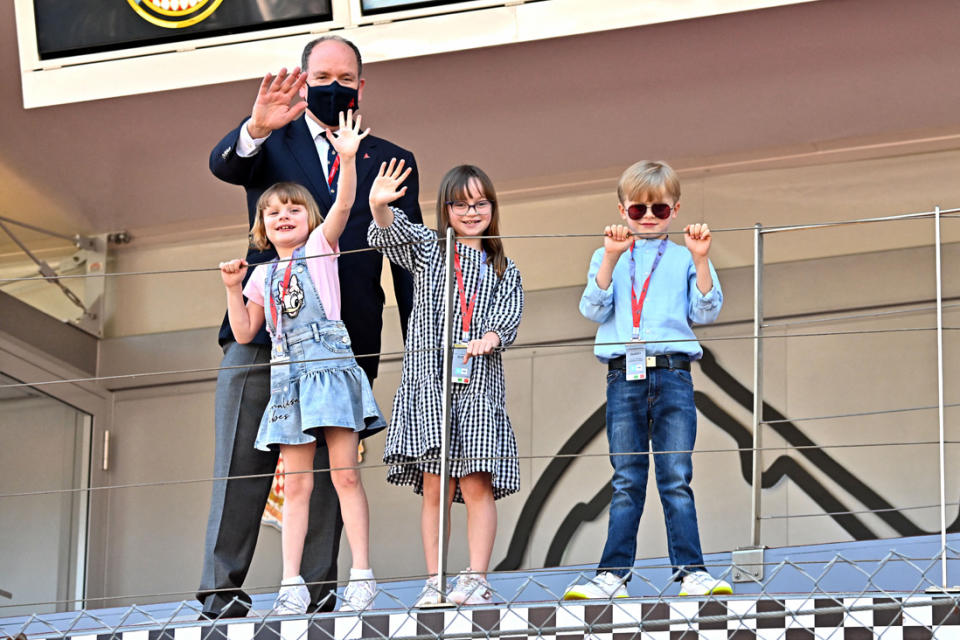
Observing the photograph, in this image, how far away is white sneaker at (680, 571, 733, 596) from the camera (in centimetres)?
205

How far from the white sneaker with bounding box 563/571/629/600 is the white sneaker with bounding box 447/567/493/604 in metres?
0.11

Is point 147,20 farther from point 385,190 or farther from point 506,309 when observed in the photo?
point 506,309

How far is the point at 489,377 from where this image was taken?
2.23 meters

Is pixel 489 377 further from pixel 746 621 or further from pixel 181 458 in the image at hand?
pixel 181 458

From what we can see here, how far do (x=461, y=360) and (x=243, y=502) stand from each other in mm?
383

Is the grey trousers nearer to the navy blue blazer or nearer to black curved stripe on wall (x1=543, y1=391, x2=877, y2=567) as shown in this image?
the navy blue blazer

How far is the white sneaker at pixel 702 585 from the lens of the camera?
205cm

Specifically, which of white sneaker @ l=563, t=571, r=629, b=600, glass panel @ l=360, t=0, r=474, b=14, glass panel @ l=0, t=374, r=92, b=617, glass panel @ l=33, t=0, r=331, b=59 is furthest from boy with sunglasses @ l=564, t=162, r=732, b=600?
glass panel @ l=0, t=374, r=92, b=617

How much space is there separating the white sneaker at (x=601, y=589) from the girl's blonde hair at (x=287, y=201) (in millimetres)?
664

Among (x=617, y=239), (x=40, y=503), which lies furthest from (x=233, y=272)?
(x=40, y=503)

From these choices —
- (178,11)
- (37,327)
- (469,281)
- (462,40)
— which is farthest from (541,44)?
(37,327)

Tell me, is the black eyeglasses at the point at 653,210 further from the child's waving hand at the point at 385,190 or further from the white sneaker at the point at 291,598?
the white sneaker at the point at 291,598

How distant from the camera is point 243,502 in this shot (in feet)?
7.43

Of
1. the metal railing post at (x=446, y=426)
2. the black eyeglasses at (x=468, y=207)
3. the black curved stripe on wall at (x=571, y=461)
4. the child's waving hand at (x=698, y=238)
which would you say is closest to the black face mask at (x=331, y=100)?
the black eyeglasses at (x=468, y=207)
